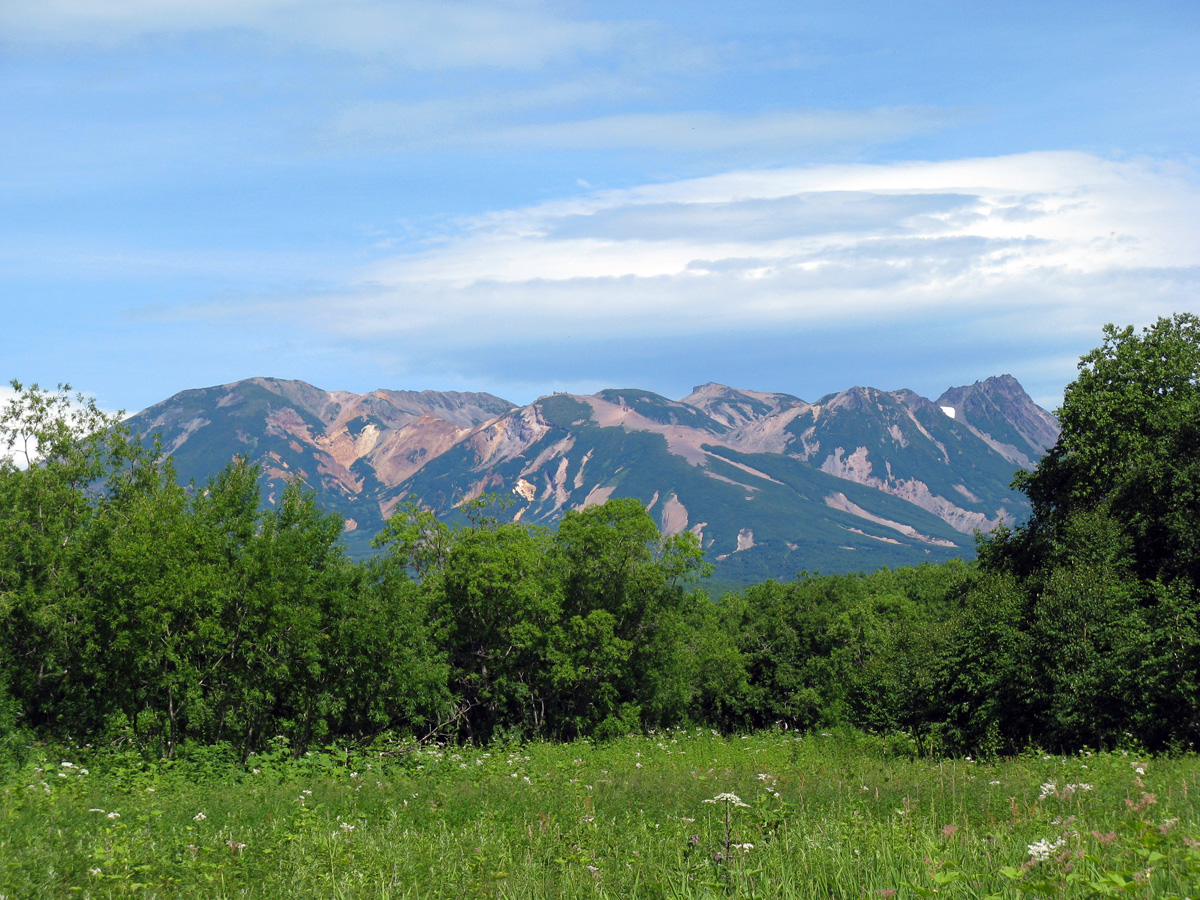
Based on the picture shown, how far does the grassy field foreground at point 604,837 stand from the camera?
710 centimetres

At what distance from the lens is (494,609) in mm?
44594

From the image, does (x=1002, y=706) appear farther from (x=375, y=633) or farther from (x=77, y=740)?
(x=77, y=740)

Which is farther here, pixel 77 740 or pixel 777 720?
pixel 777 720

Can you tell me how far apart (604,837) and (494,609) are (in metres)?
35.0

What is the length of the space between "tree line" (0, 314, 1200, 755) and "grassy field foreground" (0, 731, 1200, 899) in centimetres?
1010

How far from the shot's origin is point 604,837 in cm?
1022

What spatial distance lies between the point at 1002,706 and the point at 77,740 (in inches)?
1197

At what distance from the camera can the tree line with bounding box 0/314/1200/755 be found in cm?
2608

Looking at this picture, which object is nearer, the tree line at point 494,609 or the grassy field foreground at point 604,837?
the grassy field foreground at point 604,837

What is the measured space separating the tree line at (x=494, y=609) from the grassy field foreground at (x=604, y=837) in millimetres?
10096

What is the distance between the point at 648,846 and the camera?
9.14 meters

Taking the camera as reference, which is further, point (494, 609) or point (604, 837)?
point (494, 609)

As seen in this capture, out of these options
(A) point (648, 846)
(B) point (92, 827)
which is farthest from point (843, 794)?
(B) point (92, 827)

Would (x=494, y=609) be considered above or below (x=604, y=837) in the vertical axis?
below
